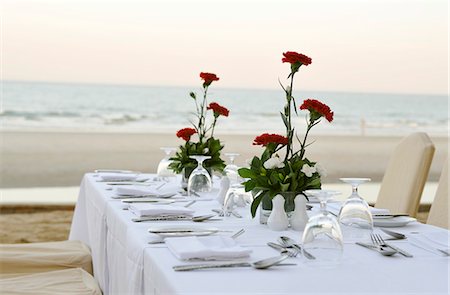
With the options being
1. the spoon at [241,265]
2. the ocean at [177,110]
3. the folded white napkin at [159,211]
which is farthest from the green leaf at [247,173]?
the ocean at [177,110]

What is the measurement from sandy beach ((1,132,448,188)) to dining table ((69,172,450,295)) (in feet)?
23.0

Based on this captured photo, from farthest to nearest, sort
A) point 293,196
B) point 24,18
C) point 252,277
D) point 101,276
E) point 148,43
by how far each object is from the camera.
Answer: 1. point 148,43
2. point 24,18
3. point 101,276
4. point 293,196
5. point 252,277

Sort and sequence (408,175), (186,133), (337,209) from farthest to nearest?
(408,175) → (186,133) → (337,209)

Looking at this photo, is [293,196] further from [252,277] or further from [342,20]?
[342,20]

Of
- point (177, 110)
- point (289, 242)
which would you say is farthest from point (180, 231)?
point (177, 110)

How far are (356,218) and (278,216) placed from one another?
0.24 metres

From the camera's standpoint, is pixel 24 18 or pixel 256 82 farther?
pixel 256 82

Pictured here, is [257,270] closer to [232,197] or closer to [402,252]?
[402,252]

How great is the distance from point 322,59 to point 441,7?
2.86 m

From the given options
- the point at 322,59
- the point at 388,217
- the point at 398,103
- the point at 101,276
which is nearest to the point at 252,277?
the point at 388,217

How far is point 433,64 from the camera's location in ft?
62.5

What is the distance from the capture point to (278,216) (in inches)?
87.4

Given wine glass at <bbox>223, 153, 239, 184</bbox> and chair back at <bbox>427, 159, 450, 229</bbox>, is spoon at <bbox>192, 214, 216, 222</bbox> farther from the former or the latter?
chair back at <bbox>427, 159, 450, 229</bbox>

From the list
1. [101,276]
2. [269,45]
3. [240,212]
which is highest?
[269,45]
